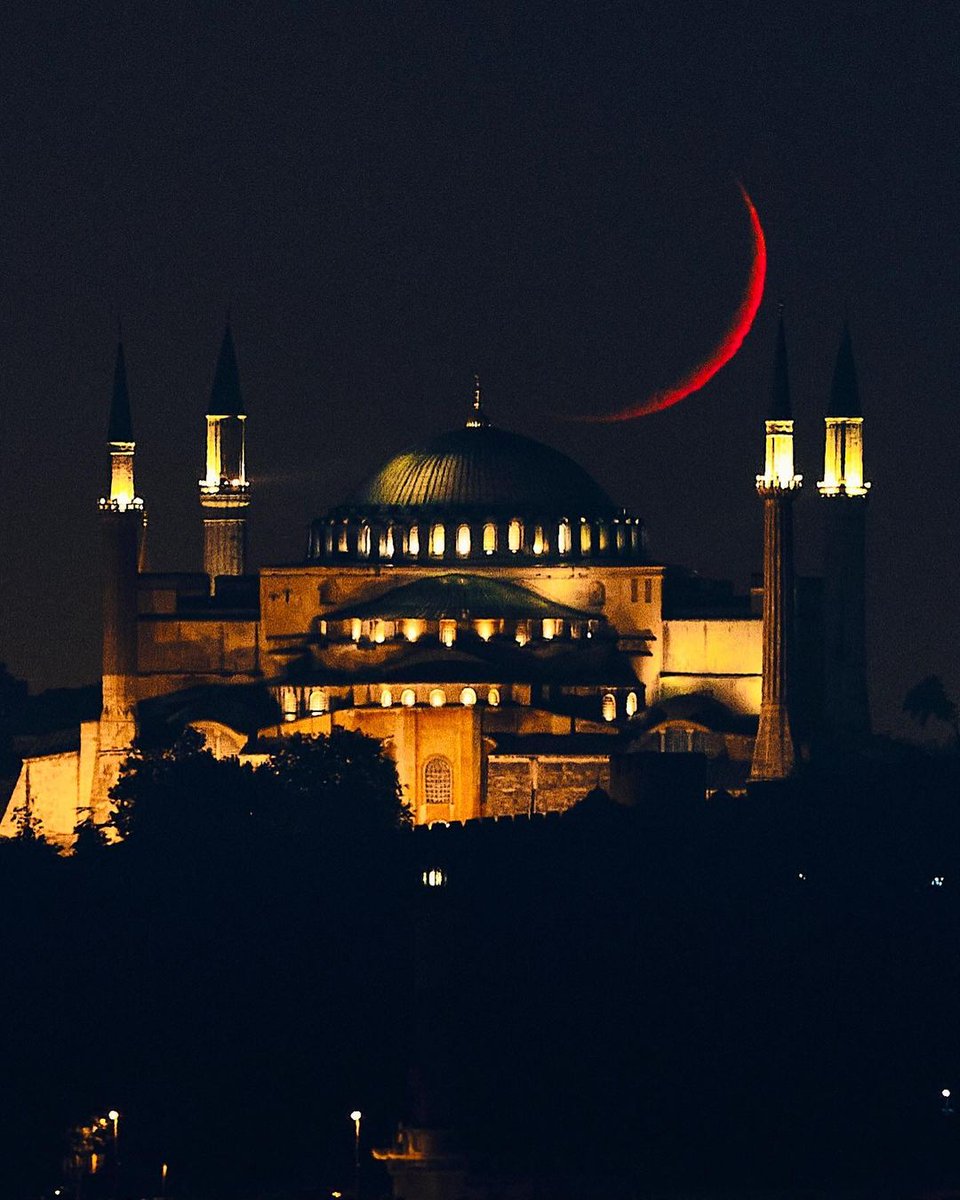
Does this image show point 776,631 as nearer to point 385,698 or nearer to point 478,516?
point 385,698

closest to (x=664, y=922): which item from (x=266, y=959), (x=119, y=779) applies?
(x=266, y=959)

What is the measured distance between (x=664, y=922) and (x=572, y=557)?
129 ft

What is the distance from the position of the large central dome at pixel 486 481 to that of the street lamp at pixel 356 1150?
59.2 metres

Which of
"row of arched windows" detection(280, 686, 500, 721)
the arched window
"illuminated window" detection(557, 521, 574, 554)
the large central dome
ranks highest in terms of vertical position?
the large central dome

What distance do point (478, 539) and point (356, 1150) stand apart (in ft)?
205

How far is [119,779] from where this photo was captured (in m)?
161

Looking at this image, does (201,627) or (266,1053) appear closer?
(266,1053)

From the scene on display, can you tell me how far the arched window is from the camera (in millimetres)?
159750

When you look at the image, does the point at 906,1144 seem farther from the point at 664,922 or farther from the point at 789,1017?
the point at 664,922

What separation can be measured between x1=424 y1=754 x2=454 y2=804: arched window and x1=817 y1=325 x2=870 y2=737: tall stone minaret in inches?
448

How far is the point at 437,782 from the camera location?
160 meters

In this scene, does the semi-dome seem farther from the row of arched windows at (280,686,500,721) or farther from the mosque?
the row of arched windows at (280,686,500,721)

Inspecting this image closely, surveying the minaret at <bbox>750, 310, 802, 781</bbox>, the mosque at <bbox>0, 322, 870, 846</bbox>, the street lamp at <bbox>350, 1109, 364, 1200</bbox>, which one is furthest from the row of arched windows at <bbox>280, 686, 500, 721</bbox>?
the street lamp at <bbox>350, 1109, 364, 1200</bbox>

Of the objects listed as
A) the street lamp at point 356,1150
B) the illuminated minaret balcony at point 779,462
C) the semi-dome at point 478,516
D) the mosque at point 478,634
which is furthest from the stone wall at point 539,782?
the street lamp at point 356,1150
